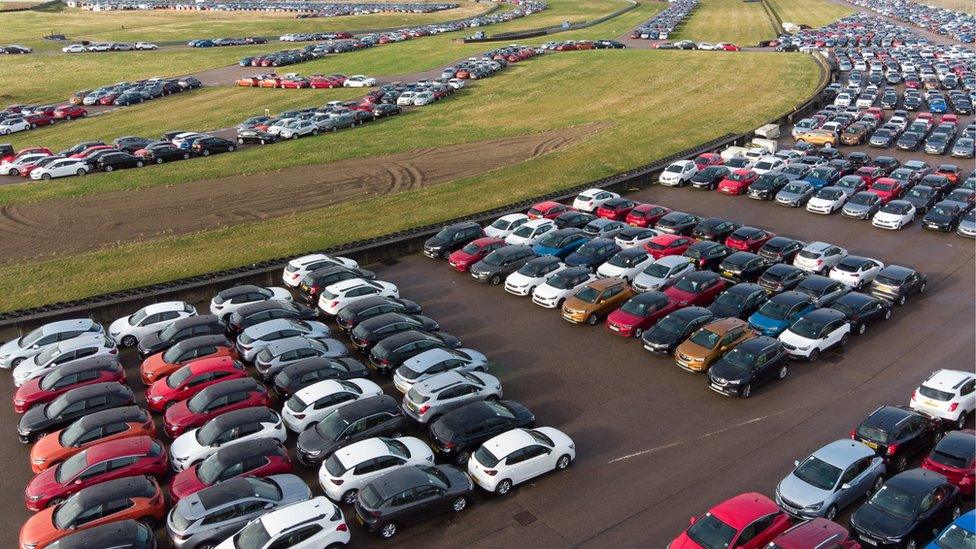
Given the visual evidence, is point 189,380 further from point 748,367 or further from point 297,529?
point 748,367

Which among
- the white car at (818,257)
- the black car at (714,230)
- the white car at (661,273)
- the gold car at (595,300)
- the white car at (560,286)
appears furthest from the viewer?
the black car at (714,230)

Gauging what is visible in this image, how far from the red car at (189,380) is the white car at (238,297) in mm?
5044

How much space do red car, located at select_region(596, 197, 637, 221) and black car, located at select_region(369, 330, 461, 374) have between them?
52.2 feet

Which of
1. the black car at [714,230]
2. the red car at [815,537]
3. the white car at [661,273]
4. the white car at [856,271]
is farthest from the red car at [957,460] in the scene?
the black car at [714,230]

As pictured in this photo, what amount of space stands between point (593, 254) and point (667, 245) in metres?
3.44

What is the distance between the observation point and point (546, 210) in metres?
37.7

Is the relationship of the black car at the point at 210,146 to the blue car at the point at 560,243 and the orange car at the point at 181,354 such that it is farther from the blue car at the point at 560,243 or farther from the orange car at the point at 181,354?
the orange car at the point at 181,354

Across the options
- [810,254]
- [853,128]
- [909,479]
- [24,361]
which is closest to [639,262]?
[810,254]

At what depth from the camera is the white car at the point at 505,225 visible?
116 ft

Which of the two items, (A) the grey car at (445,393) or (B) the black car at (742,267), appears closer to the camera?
(A) the grey car at (445,393)

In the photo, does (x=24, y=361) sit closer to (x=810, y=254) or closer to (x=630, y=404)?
(x=630, y=404)

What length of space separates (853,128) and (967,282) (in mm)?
27643

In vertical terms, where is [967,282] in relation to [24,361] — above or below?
below

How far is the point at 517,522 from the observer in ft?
57.1
